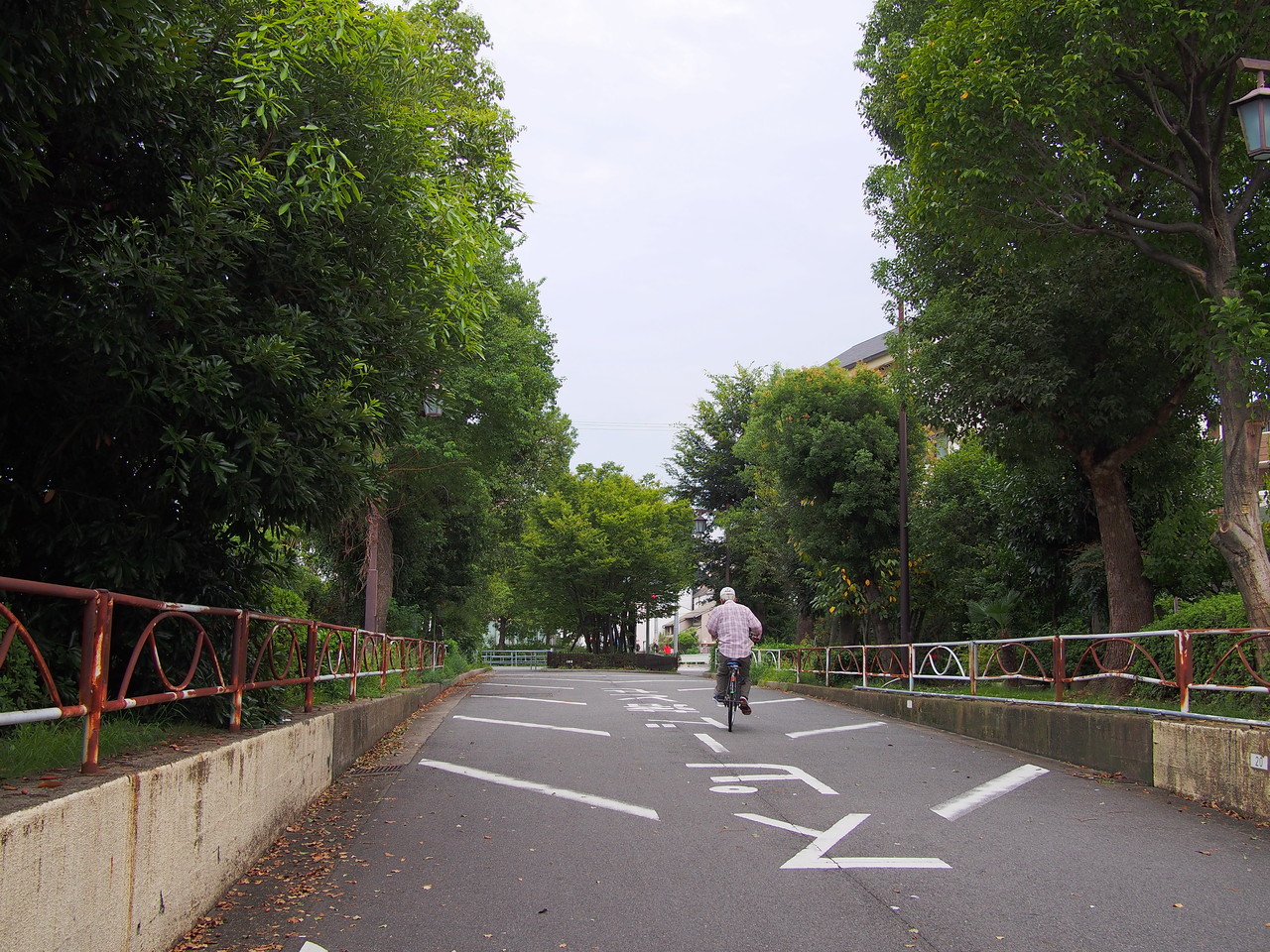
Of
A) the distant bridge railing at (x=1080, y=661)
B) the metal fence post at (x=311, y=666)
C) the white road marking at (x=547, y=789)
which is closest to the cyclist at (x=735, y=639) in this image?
the distant bridge railing at (x=1080, y=661)

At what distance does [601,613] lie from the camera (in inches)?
1838

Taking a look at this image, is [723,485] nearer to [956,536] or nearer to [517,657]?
[517,657]

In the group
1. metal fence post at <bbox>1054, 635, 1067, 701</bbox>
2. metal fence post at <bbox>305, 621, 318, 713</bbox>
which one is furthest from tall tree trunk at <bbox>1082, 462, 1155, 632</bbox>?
metal fence post at <bbox>305, 621, 318, 713</bbox>

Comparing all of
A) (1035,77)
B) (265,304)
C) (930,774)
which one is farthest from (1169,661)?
(265,304)

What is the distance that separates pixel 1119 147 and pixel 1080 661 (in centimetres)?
547

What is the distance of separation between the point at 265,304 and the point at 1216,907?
5968 millimetres

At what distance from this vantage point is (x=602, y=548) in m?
42.9

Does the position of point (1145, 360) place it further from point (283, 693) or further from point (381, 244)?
point (283, 693)

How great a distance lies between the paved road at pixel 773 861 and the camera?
4039 millimetres

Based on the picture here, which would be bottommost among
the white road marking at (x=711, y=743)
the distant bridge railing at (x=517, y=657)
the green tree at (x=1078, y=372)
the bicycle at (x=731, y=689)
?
the distant bridge railing at (x=517, y=657)

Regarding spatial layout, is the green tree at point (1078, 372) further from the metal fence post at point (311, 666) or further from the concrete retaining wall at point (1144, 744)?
the metal fence post at point (311, 666)

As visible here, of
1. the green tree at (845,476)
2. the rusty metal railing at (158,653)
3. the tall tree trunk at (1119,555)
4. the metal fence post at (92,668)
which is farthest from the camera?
the green tree at (845,476)

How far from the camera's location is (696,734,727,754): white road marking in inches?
390

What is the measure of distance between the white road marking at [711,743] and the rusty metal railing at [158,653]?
3901 mm
